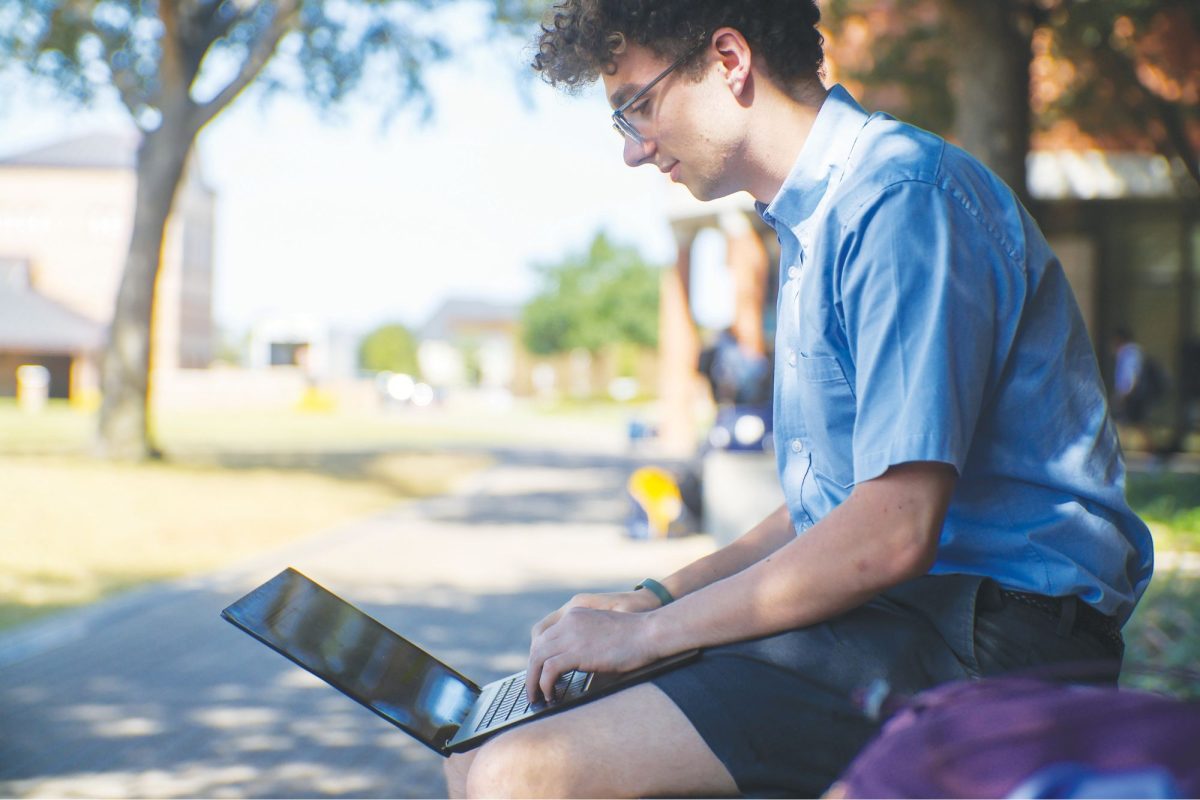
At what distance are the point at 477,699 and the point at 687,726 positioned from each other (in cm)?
55

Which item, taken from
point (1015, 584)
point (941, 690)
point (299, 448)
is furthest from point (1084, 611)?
point (299, 448)

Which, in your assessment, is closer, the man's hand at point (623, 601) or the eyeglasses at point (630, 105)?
the eyeglasses at point (630, 105)

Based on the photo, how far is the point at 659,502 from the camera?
1226cm

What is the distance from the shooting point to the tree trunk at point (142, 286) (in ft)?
60.7

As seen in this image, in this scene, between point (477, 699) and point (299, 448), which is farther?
point (299, 448)

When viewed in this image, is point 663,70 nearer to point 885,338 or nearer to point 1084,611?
point 885,338

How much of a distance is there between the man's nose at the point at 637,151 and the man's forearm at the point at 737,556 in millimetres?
649

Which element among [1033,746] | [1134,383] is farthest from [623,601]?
[1134,383]

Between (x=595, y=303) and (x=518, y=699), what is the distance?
250ft

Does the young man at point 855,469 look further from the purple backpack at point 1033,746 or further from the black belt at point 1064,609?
the purple backpack at point 1033,746

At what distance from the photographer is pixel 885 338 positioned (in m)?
1.66

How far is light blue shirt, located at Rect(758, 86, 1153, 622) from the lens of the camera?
165 cm

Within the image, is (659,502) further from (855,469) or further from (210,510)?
(855,469)

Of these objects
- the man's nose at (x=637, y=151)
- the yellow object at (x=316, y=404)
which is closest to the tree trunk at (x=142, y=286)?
the man's nose at (x=637, y=151)
